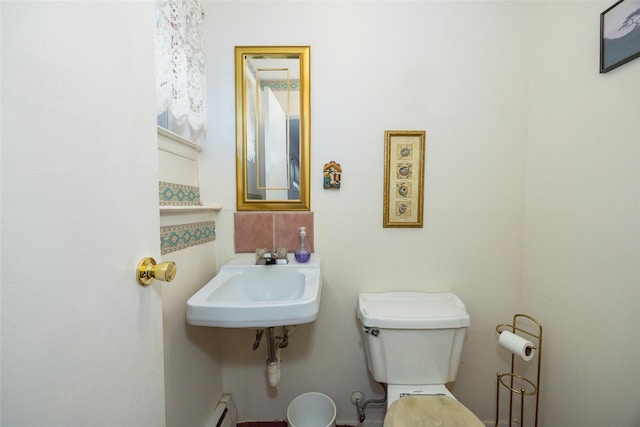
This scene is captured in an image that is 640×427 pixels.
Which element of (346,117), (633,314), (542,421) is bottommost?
(542,421)

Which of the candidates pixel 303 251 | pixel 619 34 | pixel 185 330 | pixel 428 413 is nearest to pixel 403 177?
pixel 303 251

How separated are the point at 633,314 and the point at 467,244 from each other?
1.73 feet

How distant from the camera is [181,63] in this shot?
0.89 metres

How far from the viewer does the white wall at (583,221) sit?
2.55 feet

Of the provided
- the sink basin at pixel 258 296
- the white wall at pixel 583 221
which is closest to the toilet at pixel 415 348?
the sink basin at pixel 258 296

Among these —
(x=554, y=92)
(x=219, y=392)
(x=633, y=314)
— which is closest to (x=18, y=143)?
(x=219, y=392)

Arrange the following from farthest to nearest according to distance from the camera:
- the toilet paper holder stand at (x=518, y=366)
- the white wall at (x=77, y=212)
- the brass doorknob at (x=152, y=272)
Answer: the toilet paper holder stand at (x=518, y=366) < the brass doorknob at (x=152, y=272) < the white wall at (x=77, y=212)

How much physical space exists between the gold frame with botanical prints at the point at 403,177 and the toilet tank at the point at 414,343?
0.42m

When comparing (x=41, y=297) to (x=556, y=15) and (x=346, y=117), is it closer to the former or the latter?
(x=346, y=117)

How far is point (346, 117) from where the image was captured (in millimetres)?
1146

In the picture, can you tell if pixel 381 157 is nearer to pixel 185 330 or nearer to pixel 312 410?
pixel 185 330

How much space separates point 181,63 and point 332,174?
0.75 metres

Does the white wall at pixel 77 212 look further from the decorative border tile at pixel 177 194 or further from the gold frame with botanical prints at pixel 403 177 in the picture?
the gold frame with botanical prints at pixel 403 177

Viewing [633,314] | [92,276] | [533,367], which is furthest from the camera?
[533,367]
